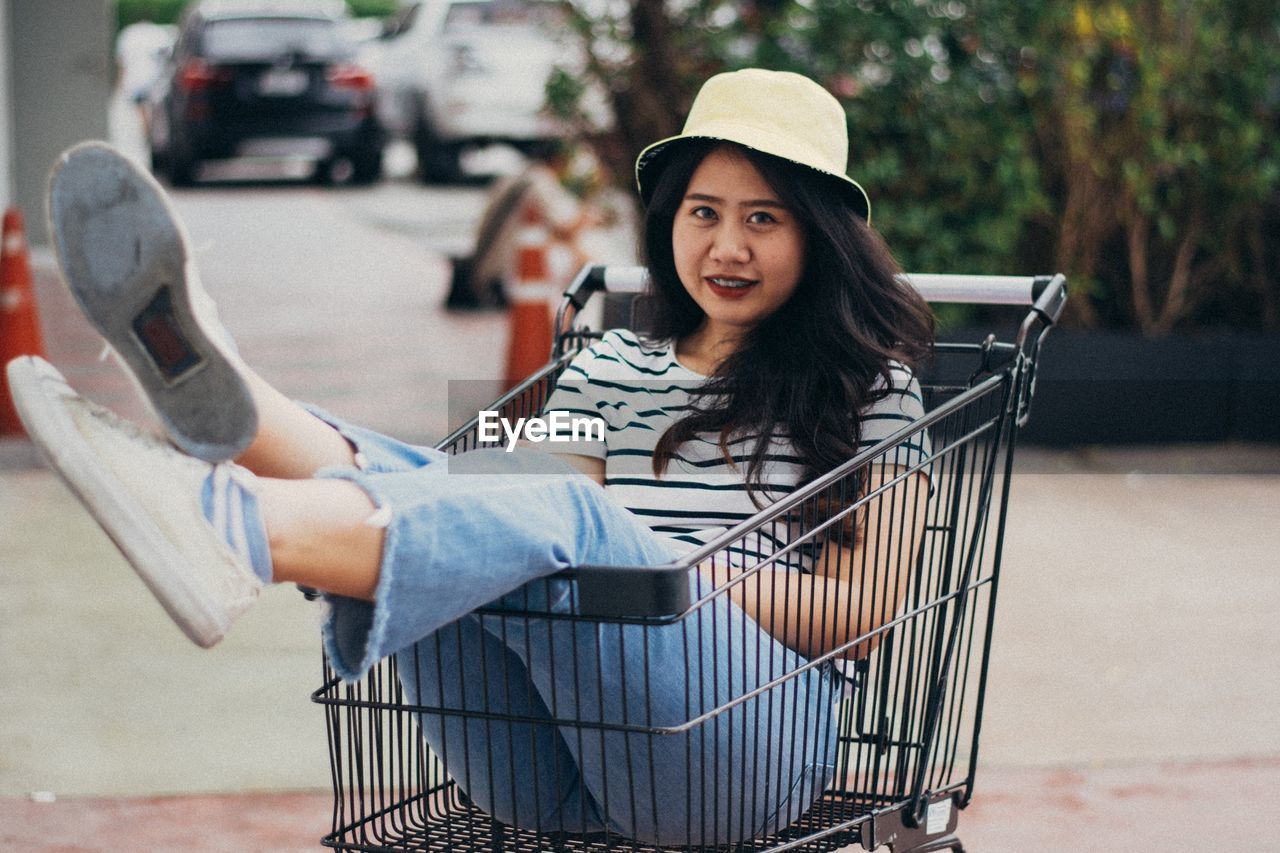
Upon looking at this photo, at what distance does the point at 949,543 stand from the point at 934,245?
419 cm

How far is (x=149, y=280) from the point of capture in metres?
1.84

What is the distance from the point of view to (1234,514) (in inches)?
224

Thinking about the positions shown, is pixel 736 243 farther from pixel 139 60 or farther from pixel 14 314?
pixel 139 60

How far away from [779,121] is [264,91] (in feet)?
47.5

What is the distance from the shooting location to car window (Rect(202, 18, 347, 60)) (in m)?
16.2

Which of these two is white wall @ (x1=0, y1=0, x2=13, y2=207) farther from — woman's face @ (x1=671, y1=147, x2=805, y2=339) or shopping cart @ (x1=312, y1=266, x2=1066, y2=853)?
shopping cart @ (x1=312, y1=266, x2=1066, y2=853)

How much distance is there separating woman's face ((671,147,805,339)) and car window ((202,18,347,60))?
47.4ft

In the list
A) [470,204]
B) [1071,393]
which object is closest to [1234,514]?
[1071,393]

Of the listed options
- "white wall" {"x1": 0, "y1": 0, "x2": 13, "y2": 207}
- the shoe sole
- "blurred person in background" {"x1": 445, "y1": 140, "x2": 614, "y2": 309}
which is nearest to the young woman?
the shoe sole

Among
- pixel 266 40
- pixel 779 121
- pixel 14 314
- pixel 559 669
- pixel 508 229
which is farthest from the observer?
pixel 266 40

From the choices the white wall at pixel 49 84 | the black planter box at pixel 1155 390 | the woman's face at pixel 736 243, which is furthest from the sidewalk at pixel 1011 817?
the white wall at pixel 49 84

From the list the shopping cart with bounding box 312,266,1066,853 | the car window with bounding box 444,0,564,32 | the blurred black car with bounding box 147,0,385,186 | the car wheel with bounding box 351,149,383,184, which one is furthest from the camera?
the car wheel with bounding box 351,149,383,184

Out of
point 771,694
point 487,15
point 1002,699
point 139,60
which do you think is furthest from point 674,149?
point 139,60

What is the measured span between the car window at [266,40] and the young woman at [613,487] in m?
14.3
